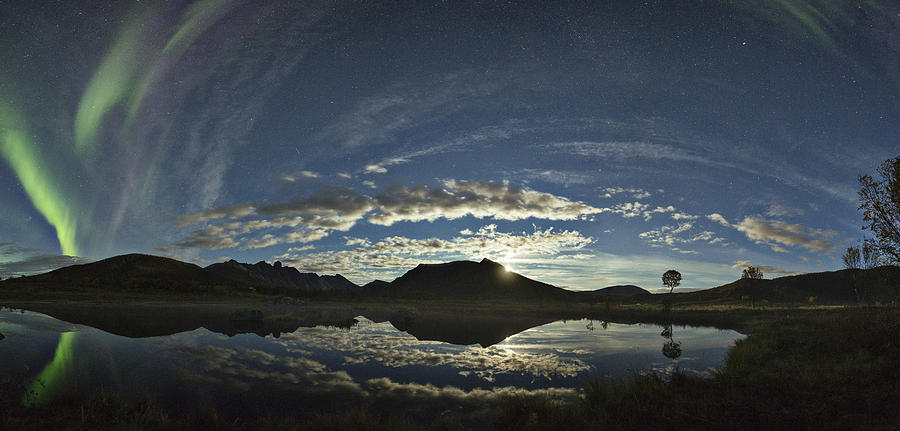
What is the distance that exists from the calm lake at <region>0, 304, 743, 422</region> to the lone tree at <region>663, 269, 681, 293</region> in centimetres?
12726

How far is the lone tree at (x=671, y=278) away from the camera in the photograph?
490 feet

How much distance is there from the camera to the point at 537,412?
12.0 metres

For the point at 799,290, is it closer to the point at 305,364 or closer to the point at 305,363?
the point at 305,363

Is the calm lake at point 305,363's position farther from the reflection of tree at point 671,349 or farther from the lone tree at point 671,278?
the lone tree at point 671,278

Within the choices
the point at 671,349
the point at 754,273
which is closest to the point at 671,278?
the point at 754,273

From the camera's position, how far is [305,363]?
21.8m

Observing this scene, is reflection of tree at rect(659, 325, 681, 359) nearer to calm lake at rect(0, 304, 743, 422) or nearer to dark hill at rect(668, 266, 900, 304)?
calm lake at rect(0, 304, 743, 422)

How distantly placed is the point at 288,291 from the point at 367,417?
13360 cm

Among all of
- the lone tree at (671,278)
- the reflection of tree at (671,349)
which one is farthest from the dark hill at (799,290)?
the reflection of tree at (671,349)

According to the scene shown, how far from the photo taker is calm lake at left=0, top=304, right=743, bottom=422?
15.3 meters

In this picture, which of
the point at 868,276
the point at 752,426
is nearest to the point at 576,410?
the point at 752,426

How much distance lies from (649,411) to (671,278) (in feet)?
531

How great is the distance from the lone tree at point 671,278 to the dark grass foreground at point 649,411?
498 feet

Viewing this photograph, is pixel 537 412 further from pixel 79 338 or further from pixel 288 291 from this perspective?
pixel 288 291
